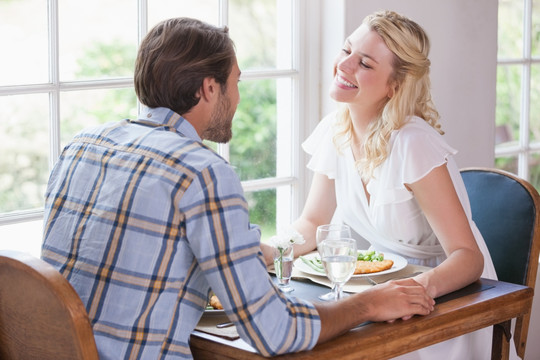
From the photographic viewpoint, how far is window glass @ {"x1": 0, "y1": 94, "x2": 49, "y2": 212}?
6.87ft

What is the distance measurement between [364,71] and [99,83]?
73 cm

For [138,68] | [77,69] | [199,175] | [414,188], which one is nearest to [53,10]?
[77,69]

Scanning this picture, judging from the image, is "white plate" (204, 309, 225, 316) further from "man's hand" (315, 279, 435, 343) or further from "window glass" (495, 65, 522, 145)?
"window glass" (495, 65, 522, 145)

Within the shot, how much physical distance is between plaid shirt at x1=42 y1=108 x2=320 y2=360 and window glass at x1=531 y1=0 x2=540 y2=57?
2524 mm

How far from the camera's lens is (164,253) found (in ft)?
4.77

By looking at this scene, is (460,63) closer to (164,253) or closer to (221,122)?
(221,122)

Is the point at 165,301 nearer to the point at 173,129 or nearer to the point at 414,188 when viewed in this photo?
the point at 173,129

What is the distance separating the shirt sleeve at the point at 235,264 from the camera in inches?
56.4

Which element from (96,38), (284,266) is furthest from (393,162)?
(96,38)

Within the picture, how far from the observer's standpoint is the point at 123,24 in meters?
2.30

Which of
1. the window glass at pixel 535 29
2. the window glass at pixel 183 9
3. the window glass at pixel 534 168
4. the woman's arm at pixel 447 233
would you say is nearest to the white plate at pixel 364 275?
the woman's arm at pixel 447 233

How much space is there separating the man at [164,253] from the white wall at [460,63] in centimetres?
126

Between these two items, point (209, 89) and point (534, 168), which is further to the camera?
point (534, 168)

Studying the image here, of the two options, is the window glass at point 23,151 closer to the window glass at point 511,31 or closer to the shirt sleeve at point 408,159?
the shirt sleeve at point 408,159
